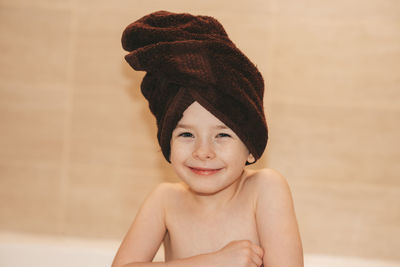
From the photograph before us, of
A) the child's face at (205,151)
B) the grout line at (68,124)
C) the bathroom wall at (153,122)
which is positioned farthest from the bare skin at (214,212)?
the grout line at (68,124)

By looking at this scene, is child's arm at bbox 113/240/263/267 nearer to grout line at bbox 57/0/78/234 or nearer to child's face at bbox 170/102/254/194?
child's face at bbox 170/102/254/194

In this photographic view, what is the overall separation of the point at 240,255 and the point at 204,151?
0.23m

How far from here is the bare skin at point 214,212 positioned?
910mm

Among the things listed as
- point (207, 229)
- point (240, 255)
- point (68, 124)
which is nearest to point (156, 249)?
point (207, 229)

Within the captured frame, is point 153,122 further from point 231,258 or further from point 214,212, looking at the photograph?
point 231,258

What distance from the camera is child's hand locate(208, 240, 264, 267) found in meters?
0.89

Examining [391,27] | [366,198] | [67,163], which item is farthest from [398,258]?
[67,163]

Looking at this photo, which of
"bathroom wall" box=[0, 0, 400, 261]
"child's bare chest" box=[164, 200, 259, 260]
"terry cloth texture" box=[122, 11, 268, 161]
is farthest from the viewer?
"bathroom wall" box=[0, 0, 400, 261]

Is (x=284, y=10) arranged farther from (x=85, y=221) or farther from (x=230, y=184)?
(x=85, y=221)

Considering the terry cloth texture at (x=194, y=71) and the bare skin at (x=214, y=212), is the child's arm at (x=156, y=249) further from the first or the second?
the terry cloth texture at (x=194, y=71)

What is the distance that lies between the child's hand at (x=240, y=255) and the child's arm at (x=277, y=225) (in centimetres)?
3

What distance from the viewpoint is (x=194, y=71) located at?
845 millimetres

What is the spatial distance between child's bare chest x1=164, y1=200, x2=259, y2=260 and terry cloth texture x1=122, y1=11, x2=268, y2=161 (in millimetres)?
183

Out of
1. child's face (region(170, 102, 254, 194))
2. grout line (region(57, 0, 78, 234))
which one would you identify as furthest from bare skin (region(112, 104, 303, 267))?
grout line (region(57, 0, 78, 234))
